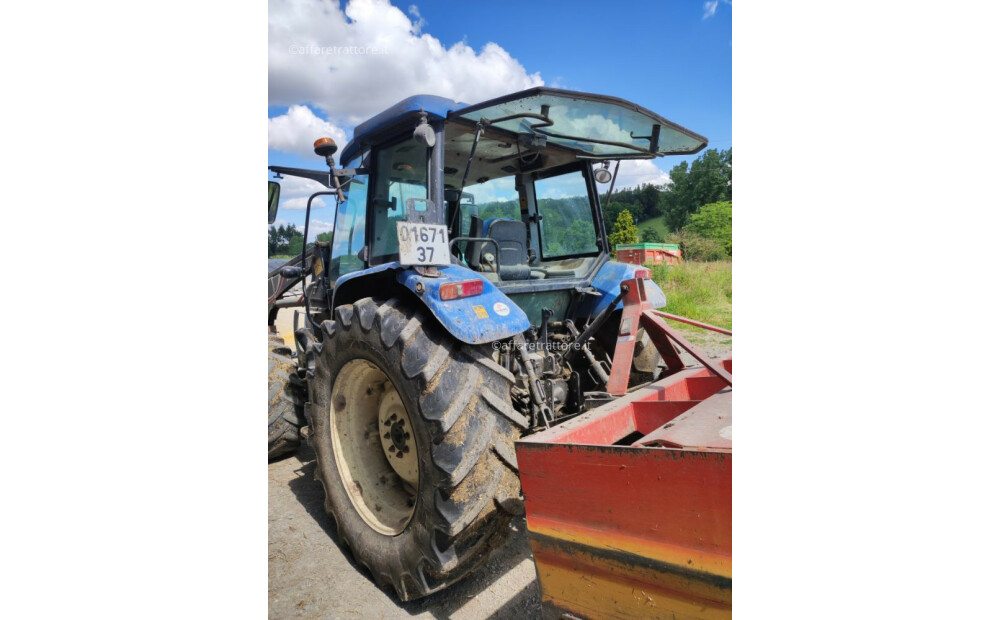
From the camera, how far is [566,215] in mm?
3594

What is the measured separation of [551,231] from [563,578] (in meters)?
2.40

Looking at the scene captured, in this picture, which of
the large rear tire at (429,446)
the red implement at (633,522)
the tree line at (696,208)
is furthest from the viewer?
the large rear tire at (429,446)

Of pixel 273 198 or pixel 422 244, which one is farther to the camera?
pixel 273 198

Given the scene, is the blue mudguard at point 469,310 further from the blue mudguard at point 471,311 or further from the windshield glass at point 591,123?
the windshield glass at point 591,123

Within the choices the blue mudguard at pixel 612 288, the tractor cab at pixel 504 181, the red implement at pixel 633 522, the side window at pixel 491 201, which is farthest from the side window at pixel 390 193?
the red implement at pixel 633 522

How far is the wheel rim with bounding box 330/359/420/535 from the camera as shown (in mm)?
2535

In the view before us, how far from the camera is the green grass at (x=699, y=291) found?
73.0 inches

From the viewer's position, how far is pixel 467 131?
2752 millimetres

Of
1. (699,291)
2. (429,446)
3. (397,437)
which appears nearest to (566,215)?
(699,291)

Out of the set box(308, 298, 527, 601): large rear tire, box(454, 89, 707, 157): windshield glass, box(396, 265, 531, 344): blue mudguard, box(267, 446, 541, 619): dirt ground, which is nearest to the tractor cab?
box(454, 89, 707, 157): windshield glass

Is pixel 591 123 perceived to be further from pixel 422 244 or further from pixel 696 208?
pixel 422 244

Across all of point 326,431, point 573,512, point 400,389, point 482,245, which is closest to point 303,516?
point 326,431

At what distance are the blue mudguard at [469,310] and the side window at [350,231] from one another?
889 millimetres

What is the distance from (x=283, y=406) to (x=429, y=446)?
6.79 ft
